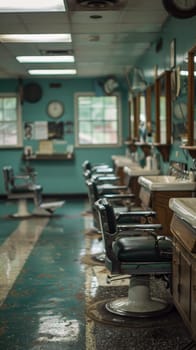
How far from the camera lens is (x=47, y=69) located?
989 cm

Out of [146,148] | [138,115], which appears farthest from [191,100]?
[138,115]

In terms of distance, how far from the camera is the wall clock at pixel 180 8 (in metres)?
4.64

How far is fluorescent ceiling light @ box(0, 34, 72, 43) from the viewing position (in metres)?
6.81

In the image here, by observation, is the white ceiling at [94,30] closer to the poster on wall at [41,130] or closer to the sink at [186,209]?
the poster on wall at [41,130]

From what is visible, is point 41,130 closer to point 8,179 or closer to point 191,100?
point 8,179

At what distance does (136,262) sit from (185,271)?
0.53 m

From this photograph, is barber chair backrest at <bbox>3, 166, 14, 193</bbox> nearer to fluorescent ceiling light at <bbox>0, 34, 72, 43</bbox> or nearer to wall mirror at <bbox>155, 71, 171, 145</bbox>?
fluorescent ceiling light at <bbox>0, 34, 72, 43</bbox>

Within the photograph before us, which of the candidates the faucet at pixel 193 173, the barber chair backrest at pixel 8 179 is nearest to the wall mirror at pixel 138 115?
the barber chair backrest at pixel 8 179

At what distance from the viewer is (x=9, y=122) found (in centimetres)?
1153

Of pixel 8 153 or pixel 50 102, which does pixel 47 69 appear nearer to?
pixel 50 102

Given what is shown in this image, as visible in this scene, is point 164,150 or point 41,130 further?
point 41,130

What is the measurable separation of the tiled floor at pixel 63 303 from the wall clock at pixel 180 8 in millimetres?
2305

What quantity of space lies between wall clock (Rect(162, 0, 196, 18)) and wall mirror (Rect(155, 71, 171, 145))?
4.85 feet

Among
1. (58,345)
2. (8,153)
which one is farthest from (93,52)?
(58,345)
